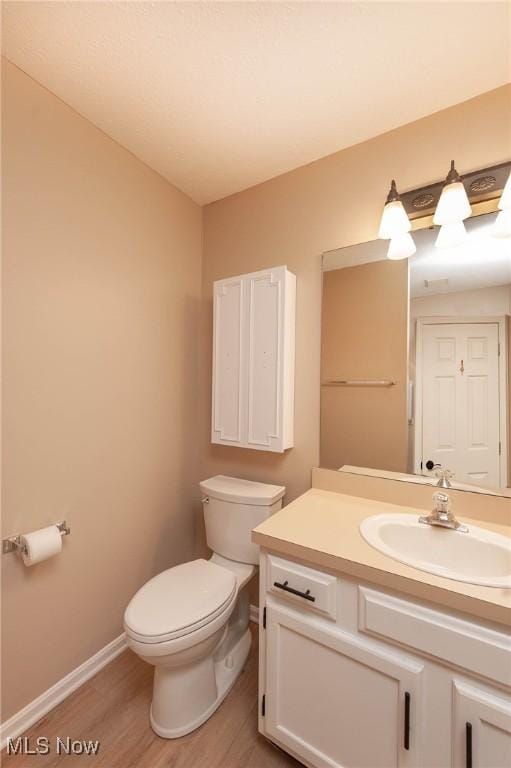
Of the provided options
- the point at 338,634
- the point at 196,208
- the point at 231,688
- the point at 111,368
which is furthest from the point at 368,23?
the point at 231,688

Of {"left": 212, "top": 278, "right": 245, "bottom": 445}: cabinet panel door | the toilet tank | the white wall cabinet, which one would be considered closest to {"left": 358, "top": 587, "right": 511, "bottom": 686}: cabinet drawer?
the toilet tank

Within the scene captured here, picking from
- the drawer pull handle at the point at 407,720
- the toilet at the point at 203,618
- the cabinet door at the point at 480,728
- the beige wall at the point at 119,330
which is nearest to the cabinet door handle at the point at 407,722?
the drawer pull handle at the point at 407,720

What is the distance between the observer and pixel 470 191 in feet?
4.09

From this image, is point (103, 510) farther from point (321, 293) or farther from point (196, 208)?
point (196, 208)

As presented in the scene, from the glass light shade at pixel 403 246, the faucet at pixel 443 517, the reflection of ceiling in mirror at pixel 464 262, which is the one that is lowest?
the faucet at pixel 443 517

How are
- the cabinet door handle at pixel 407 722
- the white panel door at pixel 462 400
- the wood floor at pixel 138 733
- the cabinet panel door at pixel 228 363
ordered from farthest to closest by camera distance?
1. the cabinet panel door at pixel 228 363
2. the white panel door at pixel 462 400
3. the wood floor at pixel 138 733
4. the cabinet door handle at pixel 407 722

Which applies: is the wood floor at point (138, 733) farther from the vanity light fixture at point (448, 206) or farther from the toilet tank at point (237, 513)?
the vanity light fixture at point (448, 206)

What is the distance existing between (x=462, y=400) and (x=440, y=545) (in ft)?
1.83

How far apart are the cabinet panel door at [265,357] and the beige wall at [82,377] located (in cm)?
51

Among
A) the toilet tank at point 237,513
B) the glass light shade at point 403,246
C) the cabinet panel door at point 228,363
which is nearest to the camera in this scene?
the glass light shade at point 403,246

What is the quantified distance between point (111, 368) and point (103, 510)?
67cm

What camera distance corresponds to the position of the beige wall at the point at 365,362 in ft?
4.58

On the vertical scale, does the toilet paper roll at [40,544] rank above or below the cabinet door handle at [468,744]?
above

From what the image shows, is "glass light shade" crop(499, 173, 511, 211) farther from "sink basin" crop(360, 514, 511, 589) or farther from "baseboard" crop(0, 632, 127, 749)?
"baseboard" crop(0, 632, 127, 749)
